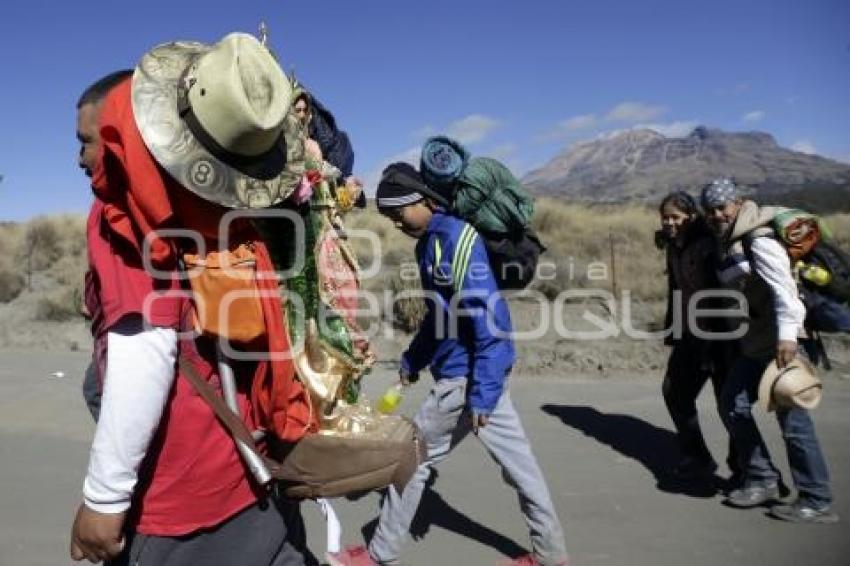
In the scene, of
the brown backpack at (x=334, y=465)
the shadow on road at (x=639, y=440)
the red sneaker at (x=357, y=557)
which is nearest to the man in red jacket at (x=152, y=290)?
the brown backpack at (x=334, y=465)

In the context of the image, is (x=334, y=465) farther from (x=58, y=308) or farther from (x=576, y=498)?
(x=58, y=308)

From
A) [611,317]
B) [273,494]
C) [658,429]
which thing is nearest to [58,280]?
[611,317]

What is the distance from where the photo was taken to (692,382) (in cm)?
613

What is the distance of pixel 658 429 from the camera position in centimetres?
712

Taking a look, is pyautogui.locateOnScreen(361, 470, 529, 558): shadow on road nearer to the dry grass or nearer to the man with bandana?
the man with bandana

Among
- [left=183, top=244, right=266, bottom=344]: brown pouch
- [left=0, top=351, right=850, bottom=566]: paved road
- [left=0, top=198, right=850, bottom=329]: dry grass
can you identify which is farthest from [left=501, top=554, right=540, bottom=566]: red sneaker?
[left=0, top=198, right=850, bottom=329]: dry grass

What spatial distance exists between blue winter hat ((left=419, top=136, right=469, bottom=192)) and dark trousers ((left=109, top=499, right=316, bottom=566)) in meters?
2.09

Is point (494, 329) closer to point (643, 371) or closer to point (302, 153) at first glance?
point (302, 153)

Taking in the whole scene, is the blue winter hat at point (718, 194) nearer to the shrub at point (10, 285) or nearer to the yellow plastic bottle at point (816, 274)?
the yellow plastic bottle at point (816, 274)

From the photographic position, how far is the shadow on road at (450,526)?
15.6 feet

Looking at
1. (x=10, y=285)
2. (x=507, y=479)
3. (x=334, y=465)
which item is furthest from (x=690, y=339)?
(x=10, y=285)

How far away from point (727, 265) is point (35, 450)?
5451 mm

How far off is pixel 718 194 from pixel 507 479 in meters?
2.29

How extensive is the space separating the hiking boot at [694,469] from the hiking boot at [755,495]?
2.00 feet
